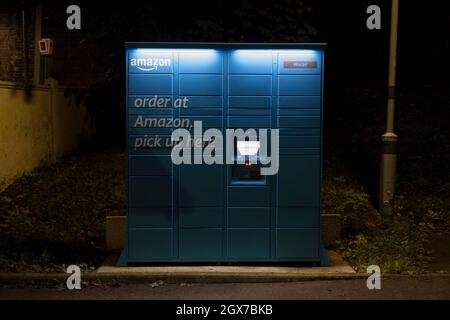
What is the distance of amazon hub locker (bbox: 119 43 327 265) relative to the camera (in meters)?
6.99

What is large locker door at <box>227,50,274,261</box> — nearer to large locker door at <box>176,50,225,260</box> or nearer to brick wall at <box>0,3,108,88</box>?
large locker door at <box>176,50,225,260</box>

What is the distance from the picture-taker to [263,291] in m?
6.47

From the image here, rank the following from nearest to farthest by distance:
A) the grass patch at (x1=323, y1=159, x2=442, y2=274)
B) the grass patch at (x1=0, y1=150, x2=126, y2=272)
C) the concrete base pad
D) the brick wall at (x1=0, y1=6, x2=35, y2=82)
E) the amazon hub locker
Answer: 1. the concrete base pad
2. the amazon hub locker
3. the grass patch at (x1=323, y1=159, x2=442, y2=274)
4. the grass patch at (x1=0, y1=150, x2=126, y2=272)
5. the brick wall at (x1=0, y1=6, x2=35, y2=82)

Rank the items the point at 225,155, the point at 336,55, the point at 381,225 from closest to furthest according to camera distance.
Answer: the point at 225,155
the point at 381,225
the point at 336,55

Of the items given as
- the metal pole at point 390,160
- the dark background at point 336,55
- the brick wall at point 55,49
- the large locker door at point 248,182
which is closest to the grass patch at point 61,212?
the large locker door at point 248,182

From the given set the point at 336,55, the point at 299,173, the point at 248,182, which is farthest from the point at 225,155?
the point at 336,55

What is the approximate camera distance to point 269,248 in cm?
716

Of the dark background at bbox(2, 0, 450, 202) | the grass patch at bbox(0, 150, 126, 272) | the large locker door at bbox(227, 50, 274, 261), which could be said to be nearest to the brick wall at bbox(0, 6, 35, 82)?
the dark background at bbox(2, 0, 450, 202)

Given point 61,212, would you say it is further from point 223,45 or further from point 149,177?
point 223,45

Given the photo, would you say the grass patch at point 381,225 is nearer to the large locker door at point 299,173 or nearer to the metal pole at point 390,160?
the metal pole at point 390,160

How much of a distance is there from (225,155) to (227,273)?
4.24 feet

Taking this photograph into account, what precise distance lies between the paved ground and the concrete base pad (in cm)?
8

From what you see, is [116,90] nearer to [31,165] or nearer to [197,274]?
[31,165]

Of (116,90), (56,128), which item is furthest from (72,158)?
(116,90)
